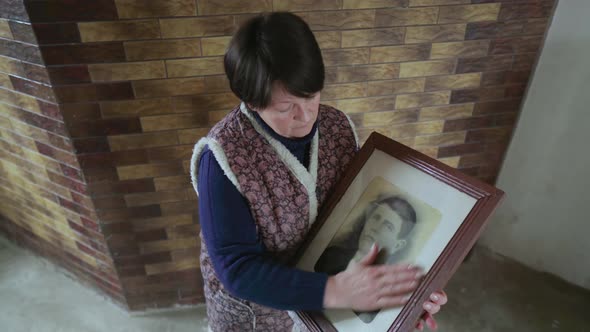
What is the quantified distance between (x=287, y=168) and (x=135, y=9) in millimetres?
714

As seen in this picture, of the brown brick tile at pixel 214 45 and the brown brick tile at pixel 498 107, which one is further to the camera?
the brown brick tile at pixel 498 107

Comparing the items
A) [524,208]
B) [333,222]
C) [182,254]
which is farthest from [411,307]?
[524,208]

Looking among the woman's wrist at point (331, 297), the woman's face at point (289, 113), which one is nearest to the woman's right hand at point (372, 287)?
the woman's wrist at point (331, 297)

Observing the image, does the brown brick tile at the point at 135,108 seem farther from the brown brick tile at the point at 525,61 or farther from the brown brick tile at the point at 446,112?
the brown brick tile at the point at 525,61

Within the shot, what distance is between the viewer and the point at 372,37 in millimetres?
1351

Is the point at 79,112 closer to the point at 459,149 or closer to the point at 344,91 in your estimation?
the point at 344,91

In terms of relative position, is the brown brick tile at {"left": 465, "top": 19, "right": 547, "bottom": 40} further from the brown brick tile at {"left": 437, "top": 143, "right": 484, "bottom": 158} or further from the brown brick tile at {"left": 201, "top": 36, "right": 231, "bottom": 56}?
the brown brick tile at {"left": 201, "top": 36, "right": 231, "bottom": 56}

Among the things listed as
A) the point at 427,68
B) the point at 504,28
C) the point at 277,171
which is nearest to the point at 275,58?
the point at 277,171

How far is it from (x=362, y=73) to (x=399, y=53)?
0.50 feet

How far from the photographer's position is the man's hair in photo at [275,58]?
69 cm

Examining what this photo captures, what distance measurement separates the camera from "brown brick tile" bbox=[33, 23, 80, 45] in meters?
1.13

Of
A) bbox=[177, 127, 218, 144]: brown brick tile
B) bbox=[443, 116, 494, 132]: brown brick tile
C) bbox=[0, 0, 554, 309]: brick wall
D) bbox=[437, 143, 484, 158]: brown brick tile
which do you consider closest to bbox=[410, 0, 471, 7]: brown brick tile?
bbox=[0, 0, 554, 309]: brick wall

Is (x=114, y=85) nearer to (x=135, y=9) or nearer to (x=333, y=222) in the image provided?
(x=135, y=9)

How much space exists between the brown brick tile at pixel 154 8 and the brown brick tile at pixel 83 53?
0.10 metres
